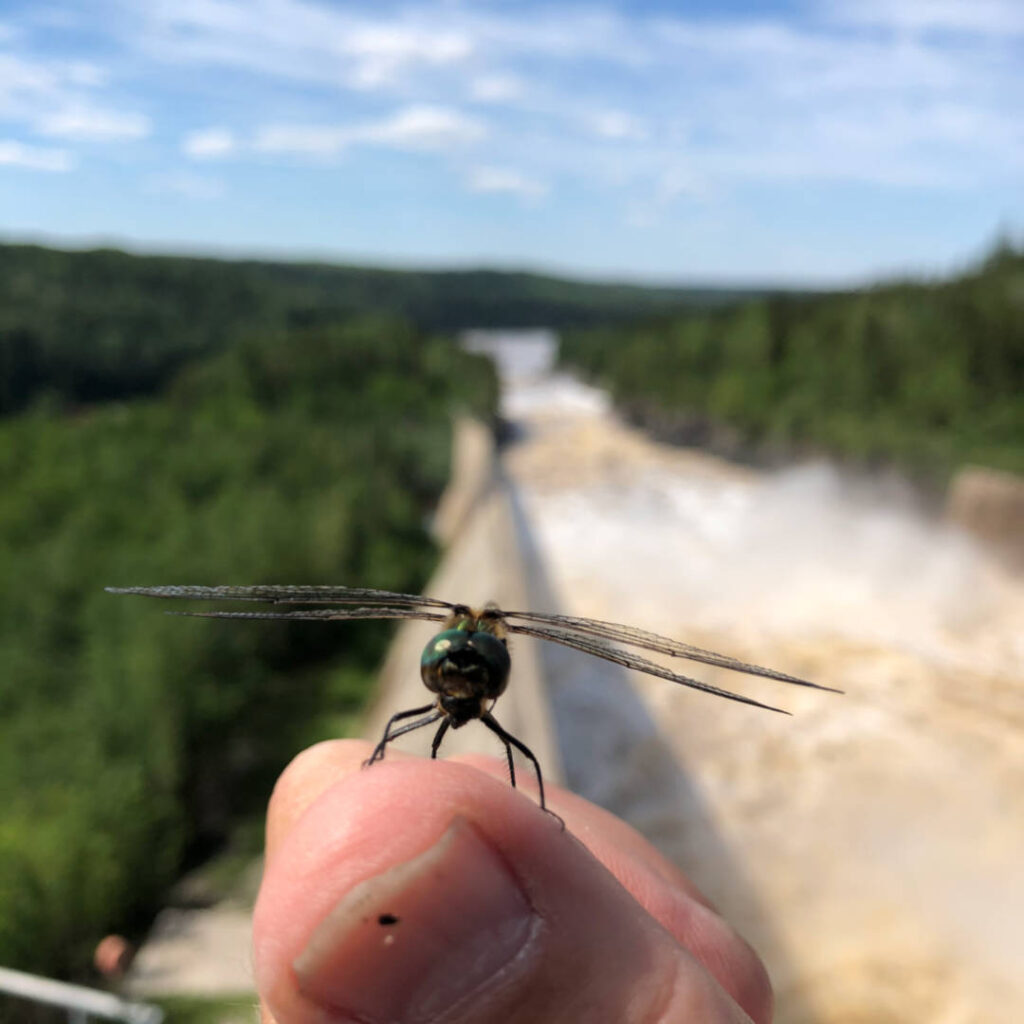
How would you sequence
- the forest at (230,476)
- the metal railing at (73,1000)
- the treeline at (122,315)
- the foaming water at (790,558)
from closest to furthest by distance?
the metal railing at (73,1000) < the forest at (230,476) < the foaming water at (790,558) < the treeline at (122,315)

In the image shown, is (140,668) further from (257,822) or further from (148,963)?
(148,963)

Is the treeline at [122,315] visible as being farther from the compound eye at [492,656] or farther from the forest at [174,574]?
the compound eye at [492,656]

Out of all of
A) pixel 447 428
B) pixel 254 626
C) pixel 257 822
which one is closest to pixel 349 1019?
pixel 257 822

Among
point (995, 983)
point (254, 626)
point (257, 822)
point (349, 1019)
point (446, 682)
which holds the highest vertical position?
point (446, 682)

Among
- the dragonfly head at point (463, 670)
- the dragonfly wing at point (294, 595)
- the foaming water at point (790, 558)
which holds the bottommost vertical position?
the foaming water at point (790, 558)

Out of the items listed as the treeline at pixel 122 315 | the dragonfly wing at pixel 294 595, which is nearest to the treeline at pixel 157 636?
the dragonfly wing at pixel 294 595

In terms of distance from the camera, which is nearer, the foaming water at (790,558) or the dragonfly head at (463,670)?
the dragonfly head at (463,670)

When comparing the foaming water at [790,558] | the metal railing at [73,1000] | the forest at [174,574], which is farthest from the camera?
the foaming water at [790,558]

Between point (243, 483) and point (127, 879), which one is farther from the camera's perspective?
point (243, 483)
